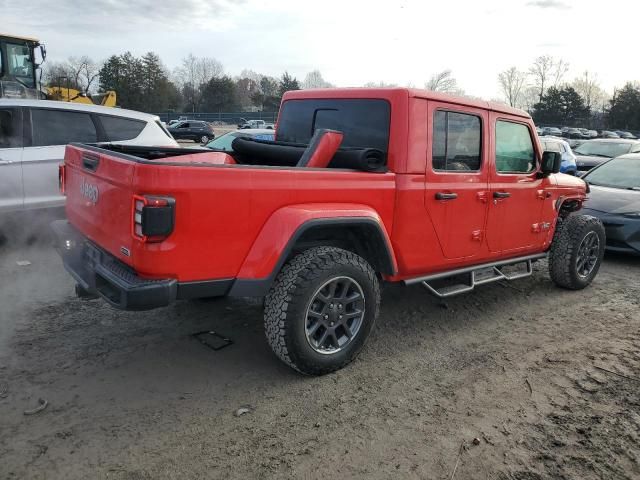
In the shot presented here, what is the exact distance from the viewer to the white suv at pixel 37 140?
573cm

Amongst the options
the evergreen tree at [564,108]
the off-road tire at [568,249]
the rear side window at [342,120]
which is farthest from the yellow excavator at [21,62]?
the evergreen tree at [564,108]

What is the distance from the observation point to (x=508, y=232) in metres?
4.70

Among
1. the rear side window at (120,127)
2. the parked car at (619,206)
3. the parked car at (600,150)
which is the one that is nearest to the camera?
the rear side window at (120,127)

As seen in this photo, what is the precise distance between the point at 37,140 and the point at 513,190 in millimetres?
5229

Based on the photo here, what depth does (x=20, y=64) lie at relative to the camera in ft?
47.1

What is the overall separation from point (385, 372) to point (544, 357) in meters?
1.31

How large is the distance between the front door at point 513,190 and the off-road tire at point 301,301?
5.56ft

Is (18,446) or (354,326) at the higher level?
(354,326)

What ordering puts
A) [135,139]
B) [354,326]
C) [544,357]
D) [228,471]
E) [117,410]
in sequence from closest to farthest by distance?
[228,471], [117,410], [354,326], [544,357], [135,139]

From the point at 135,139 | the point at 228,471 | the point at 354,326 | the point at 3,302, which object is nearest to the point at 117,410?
the point at 228,471

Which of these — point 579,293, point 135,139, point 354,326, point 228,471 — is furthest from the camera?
point 135,139

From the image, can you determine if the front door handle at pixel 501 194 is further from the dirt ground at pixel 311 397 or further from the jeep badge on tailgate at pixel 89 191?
the jeep badge on tailgate at pixel 89 191

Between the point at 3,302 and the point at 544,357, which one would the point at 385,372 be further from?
the point at 3,302

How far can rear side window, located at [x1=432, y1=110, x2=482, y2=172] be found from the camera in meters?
3.95
